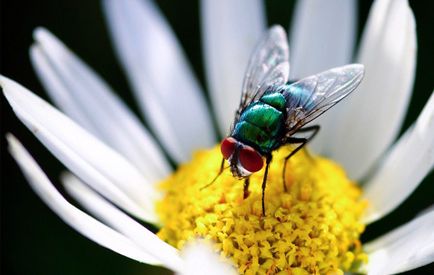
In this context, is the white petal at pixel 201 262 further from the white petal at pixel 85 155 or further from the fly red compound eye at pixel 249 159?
the white petal at pixel 85 155

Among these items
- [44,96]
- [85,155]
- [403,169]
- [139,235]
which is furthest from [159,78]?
[139,235]

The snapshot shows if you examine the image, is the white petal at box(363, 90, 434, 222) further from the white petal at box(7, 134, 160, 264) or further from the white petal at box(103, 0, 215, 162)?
the white petal at box(7, 134, 160, 264)

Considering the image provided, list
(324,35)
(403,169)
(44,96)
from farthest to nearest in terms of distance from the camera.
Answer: (44,96) < (324,35) < (403,169)

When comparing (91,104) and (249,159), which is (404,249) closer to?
(249,159)

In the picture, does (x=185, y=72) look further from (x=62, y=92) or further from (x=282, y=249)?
(x=282, y=249)

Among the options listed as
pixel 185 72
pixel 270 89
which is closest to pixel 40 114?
pixel 270 89

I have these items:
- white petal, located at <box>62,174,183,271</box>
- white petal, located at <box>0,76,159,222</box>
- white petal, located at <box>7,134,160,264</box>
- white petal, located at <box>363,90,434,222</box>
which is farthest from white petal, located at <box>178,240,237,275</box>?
white petal, located at <box>363,90,434,222</box>

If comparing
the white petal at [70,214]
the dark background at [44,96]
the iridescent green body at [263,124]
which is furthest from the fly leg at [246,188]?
the dark background at [44,96]
